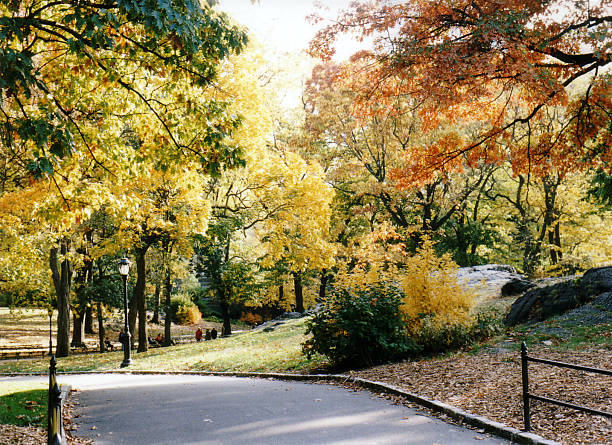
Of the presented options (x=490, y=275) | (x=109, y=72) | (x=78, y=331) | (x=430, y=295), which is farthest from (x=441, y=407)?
(x=78, y=331)

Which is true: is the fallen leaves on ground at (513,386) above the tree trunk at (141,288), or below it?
below

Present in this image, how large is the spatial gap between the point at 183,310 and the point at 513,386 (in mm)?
42214

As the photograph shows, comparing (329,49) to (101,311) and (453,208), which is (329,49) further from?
(101,311)

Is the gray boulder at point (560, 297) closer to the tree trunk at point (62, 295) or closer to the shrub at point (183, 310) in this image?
the tree trunk at point (62, 295)

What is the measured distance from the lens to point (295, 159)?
922 inches

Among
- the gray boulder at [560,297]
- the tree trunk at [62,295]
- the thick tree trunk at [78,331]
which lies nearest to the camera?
the gray boulder at [560,297]

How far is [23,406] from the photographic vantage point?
846 cm

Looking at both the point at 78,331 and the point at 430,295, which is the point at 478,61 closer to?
the point at 430,295

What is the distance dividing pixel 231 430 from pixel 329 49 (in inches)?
348

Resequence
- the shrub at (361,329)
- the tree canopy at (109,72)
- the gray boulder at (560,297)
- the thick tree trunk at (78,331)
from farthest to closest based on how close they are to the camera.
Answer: the thick tree trunk at (78,331), the gray boulder at (560,297), the shrub at (361,329), the tree canopy at (109,72)

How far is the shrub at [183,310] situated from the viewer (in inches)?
1845

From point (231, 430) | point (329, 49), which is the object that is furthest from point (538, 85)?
point (231, 430)

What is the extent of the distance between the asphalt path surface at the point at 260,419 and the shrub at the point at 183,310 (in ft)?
122

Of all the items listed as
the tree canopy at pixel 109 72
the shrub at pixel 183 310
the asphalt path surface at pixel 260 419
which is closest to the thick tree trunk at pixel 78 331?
the shrub at pixel 183 310
